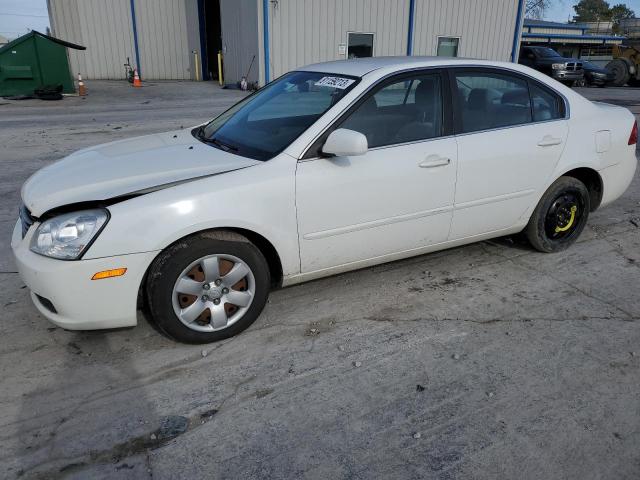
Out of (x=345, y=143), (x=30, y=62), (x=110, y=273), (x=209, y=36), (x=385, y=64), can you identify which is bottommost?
(x=110, y=273)

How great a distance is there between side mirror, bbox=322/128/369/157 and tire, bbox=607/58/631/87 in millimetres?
25856

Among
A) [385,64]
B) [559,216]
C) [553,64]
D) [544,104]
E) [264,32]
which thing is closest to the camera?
[385,64]

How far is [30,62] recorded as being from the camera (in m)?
15.2

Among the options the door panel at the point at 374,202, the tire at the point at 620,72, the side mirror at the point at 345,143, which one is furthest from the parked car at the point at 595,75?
the side mirror at the point at 345,143

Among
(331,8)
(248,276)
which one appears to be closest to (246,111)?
(248,276)

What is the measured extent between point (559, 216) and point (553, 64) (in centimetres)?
1992

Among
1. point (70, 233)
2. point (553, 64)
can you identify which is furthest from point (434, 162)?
point (553, 64)

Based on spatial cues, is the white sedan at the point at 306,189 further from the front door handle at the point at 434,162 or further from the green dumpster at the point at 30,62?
the green dumpster at the point at 30,62

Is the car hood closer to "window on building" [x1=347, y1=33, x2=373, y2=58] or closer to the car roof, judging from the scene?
the car roof

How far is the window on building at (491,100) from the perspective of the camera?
3877mm

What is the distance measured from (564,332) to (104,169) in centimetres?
313

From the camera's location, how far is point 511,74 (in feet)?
13.7

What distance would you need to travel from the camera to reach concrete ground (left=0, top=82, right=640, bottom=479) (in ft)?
7.78

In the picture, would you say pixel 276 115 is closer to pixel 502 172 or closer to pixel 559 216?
pixel 502 172
